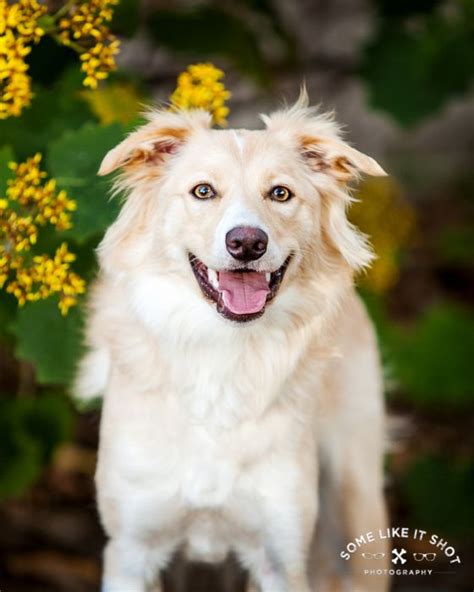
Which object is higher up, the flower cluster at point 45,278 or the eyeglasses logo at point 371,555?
the flower cluster at point 45,278

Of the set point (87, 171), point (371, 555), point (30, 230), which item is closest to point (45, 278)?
point (30, 230)

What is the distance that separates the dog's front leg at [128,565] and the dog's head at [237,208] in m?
0.88

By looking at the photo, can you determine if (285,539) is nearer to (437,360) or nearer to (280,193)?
(280,193)

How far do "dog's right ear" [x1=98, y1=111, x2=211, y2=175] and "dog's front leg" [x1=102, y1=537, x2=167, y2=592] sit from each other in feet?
4.19

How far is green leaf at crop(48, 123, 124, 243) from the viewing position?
339 centimetres

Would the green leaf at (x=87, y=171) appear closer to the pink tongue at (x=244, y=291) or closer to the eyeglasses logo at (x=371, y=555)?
the pink tongue at (x=244, y=291)

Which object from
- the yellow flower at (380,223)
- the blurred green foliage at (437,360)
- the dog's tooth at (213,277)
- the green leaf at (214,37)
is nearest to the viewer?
the dog's tooth at (213,277)

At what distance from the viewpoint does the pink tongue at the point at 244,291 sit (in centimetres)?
306

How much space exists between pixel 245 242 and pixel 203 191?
1.10 ft

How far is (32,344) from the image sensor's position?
11.7 feet

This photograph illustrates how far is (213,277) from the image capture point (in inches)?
123

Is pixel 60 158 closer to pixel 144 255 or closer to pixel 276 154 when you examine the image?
pixel 144 255

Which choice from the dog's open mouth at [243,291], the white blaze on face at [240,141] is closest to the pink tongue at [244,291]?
the dog's open mouth at [243,291]

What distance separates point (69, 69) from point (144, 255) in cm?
95
